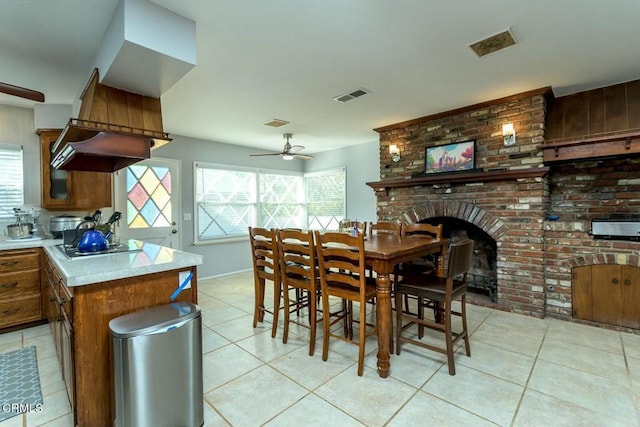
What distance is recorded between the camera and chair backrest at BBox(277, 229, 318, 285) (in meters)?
2.36

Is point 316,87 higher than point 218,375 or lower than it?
higher

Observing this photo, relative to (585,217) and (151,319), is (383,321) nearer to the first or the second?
(151,319)

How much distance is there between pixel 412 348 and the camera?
8.21 feet

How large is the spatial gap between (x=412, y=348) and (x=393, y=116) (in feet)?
9.51

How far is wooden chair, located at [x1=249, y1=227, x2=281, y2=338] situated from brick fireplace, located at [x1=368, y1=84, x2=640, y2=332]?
91.4 inches

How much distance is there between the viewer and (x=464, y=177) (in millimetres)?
3562

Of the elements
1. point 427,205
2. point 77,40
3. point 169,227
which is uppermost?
point 77,40

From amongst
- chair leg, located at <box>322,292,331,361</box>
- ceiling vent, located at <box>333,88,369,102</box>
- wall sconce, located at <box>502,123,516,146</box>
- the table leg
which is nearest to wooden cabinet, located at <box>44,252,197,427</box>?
chair leg, located at <box>322,292,331,361</box>

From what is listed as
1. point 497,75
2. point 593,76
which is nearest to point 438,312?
point 497,75

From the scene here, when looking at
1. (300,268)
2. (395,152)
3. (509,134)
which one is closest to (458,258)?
(300,268)

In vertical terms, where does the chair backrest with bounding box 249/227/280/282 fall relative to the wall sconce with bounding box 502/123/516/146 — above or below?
below

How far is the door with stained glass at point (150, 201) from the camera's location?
4289 millimetres

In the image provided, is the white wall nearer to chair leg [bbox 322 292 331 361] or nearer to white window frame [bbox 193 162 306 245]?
white window frame [bbox 193 162 306 245]

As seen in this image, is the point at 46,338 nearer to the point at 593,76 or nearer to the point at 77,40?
the point at 77,40
